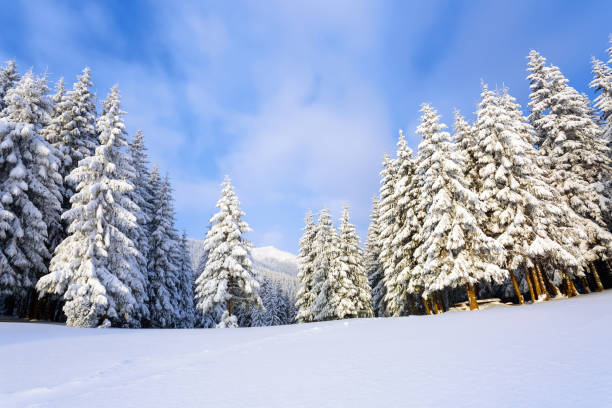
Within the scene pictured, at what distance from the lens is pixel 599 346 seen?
6.41 meters

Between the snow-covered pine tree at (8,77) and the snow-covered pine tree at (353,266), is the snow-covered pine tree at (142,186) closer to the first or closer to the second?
the snow-covered pine tree at (8,77)

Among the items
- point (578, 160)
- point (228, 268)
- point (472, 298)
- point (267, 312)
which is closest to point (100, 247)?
point (228, 268)

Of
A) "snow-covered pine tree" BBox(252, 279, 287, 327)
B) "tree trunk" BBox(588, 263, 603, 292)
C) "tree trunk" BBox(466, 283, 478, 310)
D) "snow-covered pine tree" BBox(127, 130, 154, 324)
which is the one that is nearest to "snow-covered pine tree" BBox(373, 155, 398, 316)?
"tree trunk" BBox(466, 283, 478, 310)

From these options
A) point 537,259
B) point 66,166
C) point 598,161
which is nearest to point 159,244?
point 66,166

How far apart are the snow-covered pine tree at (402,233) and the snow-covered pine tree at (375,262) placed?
685cm

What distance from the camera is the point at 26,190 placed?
66.2 feet

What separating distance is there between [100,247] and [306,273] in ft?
63.2

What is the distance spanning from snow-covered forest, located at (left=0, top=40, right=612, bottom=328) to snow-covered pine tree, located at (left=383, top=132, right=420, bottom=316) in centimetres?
11

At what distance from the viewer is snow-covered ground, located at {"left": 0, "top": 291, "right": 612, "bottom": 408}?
4621 mm

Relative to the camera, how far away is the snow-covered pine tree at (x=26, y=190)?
18.5 meters

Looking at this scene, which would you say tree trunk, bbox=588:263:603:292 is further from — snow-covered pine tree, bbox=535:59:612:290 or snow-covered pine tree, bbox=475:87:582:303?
snow-covered pine tree, bbox=475:87:582:303

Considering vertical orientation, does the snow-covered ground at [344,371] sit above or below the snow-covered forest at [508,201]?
below

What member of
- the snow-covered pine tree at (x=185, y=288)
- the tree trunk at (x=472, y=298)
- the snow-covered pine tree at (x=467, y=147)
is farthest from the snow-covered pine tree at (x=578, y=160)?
the snow-covered pine tree at (x=185, y=288)

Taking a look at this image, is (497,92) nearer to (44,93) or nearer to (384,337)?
(384,337)
